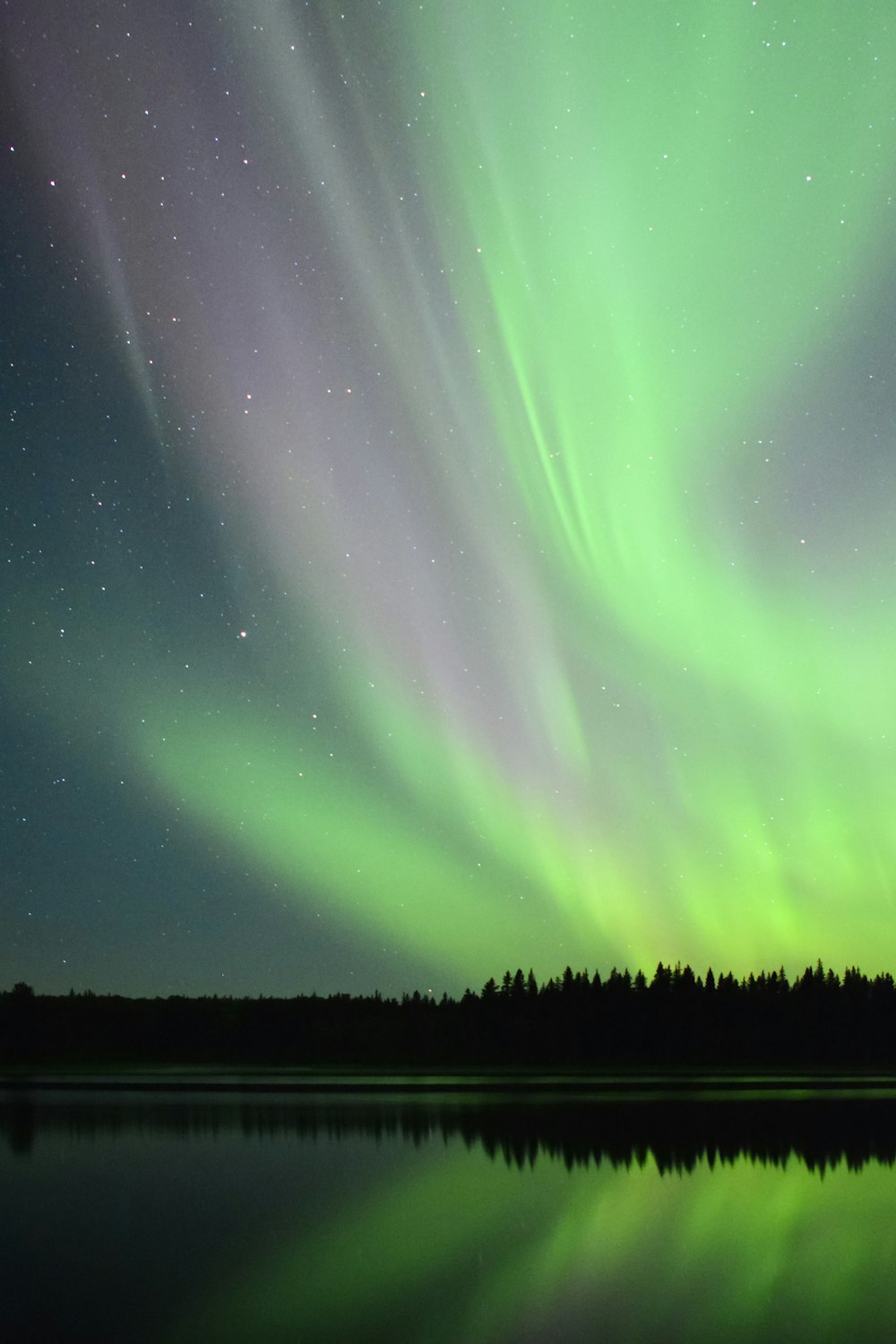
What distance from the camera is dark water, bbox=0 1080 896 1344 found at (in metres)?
12.9

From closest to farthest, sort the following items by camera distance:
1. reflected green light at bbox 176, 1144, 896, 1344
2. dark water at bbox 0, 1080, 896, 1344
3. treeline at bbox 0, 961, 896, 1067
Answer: reflected green light at bbox 176, 1144, 896, 1344
dark water at bbox 0, 1080, 896, 1344
treeline at bbox 0, 961, 896, 1067

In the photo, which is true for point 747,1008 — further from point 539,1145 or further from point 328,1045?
point 539,1145

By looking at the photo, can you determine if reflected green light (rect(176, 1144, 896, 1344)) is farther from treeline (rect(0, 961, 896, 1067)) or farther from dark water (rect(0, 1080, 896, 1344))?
treeline (rect(0, 961, 896, 1067))

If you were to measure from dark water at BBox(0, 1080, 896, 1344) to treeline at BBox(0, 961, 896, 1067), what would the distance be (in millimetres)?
76562

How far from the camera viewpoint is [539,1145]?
30.1 m

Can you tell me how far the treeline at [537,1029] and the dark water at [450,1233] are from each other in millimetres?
76562

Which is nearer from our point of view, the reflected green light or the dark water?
the reflected green light

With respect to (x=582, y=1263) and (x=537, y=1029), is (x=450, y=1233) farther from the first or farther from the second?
(x=537, y=1029)

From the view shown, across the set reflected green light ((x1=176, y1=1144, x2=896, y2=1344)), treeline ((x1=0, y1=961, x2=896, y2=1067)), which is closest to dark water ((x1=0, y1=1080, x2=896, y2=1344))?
reflected green light ((x1=176, y1=1144, x2=896, y2=1344))

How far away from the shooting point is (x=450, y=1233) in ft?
59.9

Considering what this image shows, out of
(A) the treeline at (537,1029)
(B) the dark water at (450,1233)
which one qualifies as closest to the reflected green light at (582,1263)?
(B) the dark water at (450,1233)

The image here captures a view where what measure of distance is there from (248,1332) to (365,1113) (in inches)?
1248

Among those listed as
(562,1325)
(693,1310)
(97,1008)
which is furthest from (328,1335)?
(97,1008)

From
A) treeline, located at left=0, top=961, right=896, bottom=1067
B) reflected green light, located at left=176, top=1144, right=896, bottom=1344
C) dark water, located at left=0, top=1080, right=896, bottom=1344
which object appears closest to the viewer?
reflected green light, located at left=176, top=1144, right=896, bottom=1344
